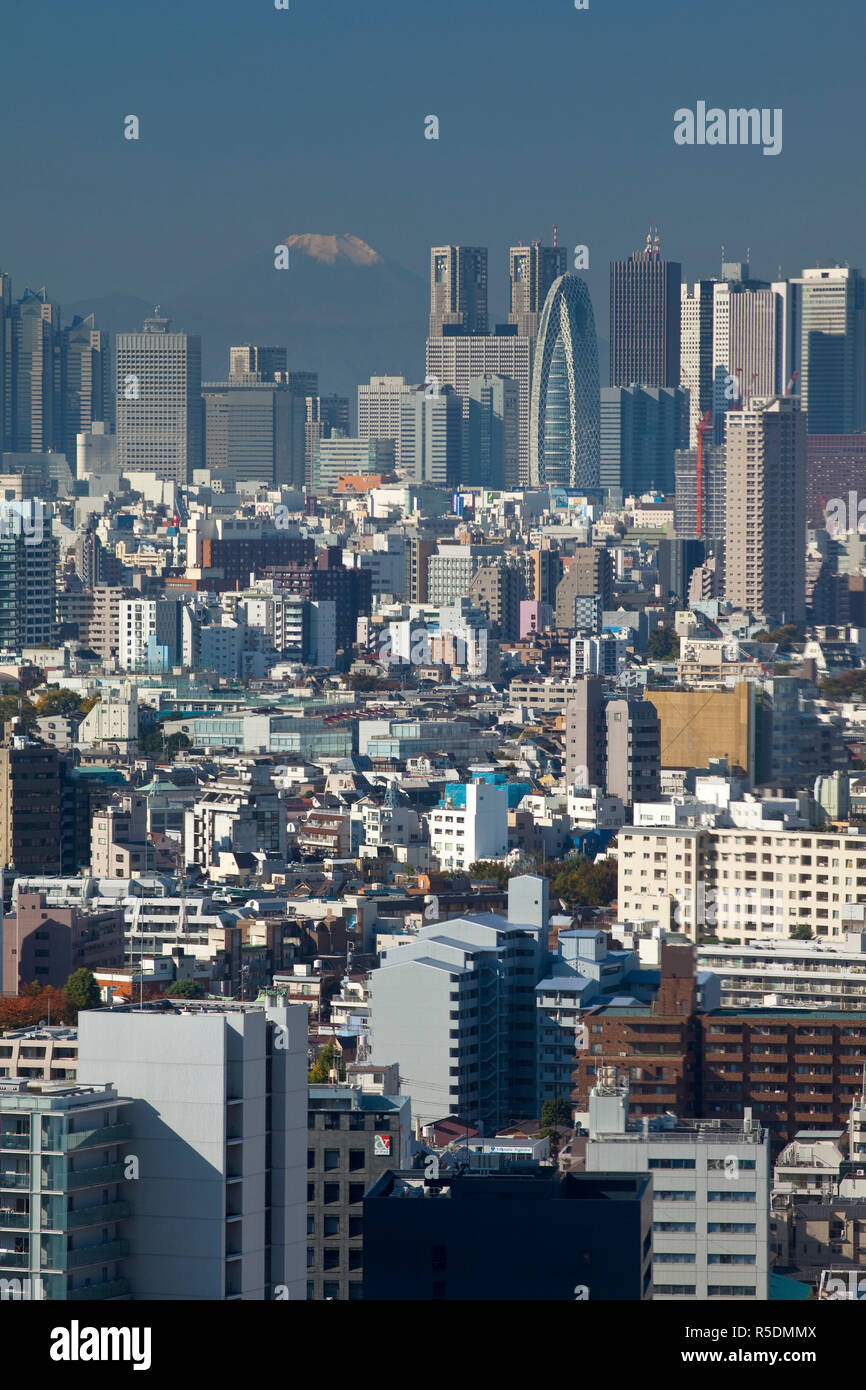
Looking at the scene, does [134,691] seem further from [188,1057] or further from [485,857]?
[188,1057]

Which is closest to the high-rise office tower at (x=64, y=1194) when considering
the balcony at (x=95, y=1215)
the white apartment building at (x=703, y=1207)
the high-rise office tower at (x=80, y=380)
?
the balcony at (x=95, y=1215)

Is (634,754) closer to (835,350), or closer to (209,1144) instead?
(209,1144)

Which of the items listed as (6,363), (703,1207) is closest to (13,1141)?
(703,1207)

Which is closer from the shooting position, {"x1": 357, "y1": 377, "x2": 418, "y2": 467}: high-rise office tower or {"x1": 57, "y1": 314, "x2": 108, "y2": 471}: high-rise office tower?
{"x1": 57, "y1": 314, "x2": 108, "y2": 471}: high-rise office tower

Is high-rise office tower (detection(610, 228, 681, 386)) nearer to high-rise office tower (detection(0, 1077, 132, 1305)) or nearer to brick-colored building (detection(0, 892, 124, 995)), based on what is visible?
brick-colored building (detection(0, 892, 124, 995))

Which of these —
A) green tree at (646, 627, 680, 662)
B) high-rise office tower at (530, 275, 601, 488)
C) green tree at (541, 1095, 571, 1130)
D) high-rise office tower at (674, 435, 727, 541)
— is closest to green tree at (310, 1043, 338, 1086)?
green tree at (541, 1095, 571, 1130)
